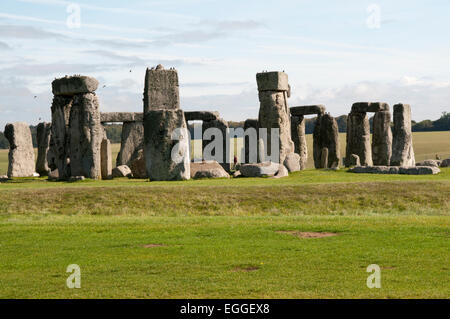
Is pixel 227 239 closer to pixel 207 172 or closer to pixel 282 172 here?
pixel 207 172

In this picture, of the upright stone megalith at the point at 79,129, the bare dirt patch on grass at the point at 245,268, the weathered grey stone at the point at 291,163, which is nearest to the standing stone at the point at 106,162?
the upright stone megalith at the point at 79,129

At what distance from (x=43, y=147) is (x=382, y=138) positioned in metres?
18.4

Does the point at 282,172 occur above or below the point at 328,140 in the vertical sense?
below

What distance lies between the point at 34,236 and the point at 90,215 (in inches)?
181

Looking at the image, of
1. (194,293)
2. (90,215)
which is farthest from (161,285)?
(90,215)

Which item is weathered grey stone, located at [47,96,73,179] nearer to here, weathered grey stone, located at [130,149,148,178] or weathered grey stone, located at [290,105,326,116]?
weathered grey stone, located at [130,149,148,178]

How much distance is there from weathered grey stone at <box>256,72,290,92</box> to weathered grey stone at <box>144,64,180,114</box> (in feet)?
12.7

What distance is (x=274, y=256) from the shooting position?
44.3 feet

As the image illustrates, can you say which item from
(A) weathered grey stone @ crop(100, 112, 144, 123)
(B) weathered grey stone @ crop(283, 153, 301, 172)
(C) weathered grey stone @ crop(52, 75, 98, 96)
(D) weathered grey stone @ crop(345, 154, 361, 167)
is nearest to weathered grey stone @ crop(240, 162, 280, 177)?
(B) weathered grey stone @ crop(283, 153, 301, 172)

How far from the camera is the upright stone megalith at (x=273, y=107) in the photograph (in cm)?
3328

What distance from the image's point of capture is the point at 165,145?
87.6 feet

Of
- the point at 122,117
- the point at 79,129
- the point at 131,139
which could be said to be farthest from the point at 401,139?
the point at 122,117

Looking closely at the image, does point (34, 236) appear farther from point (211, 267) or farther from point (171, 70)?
point (171, 70)

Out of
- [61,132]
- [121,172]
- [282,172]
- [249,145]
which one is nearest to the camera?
[282,172]
